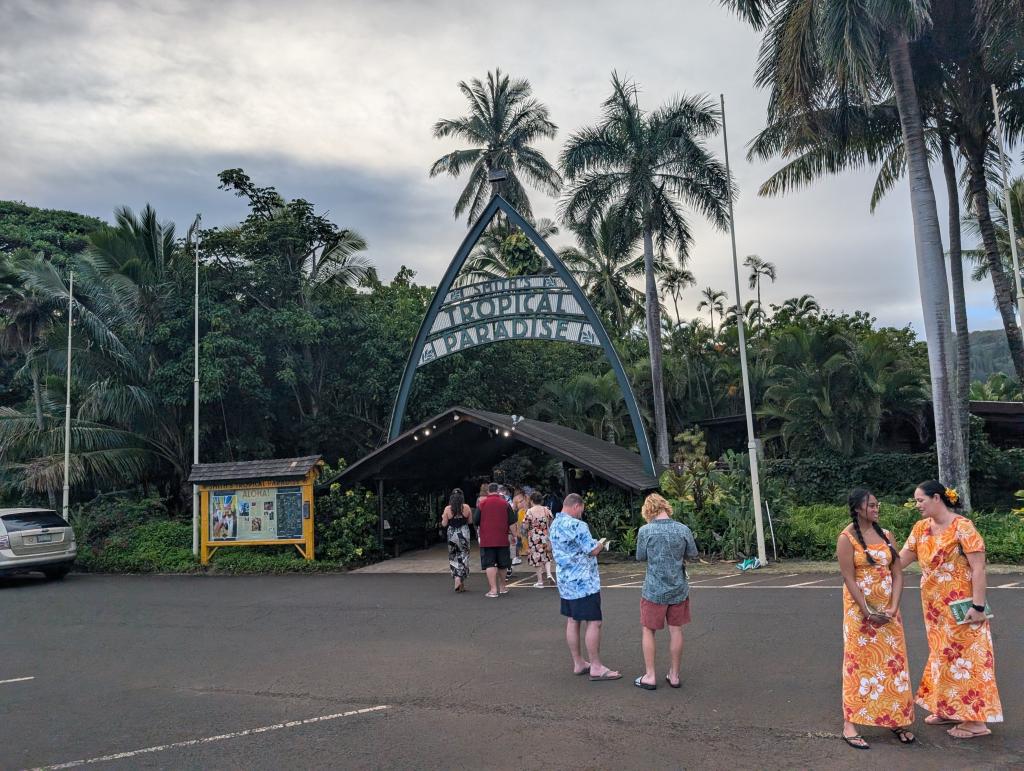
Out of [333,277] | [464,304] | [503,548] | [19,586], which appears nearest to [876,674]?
[503,548]

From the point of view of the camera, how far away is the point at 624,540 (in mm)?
15508

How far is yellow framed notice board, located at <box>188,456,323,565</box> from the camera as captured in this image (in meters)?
16.3

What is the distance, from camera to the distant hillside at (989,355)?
8488cm

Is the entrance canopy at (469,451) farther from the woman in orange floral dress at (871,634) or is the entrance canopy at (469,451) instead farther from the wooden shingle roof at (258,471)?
the woman in orange floral dress at (871,634)

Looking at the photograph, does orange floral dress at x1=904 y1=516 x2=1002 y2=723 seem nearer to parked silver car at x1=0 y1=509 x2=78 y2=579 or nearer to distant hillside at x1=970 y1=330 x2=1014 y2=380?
parked silver car at x1=0 y1=509 x2=78 y2=579

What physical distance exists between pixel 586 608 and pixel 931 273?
1253 cm

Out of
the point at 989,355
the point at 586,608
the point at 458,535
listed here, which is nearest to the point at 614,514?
the point at 458,535

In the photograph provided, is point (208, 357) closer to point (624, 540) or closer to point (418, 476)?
point (418, 476)

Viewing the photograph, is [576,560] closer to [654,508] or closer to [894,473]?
[654,508]

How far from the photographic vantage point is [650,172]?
83.1ft

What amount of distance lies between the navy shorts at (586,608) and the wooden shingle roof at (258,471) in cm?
1044

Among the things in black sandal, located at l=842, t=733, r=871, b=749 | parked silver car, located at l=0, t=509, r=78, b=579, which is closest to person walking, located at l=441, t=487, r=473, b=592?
black sandal, located at l=842, t=733, r=871, b=749

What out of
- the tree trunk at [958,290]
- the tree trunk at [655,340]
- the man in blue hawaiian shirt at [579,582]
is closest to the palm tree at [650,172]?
the tree trunk at [655,340]

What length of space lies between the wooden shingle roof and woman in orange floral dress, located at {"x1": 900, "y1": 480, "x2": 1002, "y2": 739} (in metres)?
12.9
